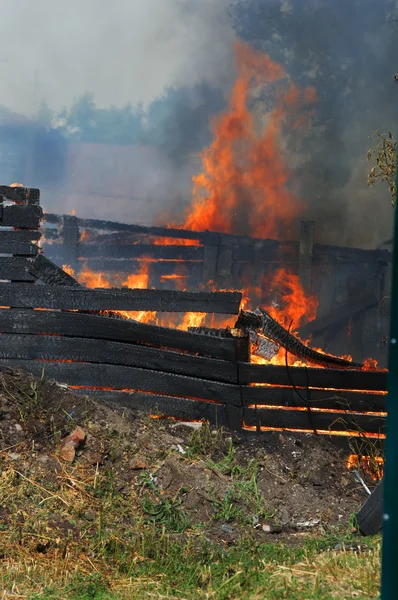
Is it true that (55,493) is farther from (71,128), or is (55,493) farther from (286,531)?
(71,128)

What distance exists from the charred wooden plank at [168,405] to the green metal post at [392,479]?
525 cm

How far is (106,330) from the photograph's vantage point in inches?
298

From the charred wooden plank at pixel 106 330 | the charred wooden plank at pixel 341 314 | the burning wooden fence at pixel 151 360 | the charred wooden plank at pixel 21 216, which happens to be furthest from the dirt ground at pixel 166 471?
the charred wooden plank at pixel 341 314

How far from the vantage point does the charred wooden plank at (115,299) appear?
7.57 meters

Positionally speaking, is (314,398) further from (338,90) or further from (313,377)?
(338,90)

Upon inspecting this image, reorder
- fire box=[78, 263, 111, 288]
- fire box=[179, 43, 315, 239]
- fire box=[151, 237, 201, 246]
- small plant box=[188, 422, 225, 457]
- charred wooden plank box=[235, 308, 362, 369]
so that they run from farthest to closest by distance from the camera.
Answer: fire box=[179, 43, 315, 239], fire box=[151, 237, 201, 246], fire box=[78, 263, 111, 288], charred wooden plank box=[235, 308, 362, 369], small plant box=[188, 422, 225, 457]

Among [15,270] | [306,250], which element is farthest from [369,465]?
[306,250]

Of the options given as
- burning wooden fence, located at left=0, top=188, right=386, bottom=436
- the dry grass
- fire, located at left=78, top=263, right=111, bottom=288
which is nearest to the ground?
the dry grass

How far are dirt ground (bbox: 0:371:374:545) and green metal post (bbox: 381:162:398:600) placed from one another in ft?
Result: 11.1

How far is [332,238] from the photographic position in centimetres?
1605

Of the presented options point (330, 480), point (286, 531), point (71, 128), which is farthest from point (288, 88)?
point (286, 531)

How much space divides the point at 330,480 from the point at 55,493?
2942 millimetres

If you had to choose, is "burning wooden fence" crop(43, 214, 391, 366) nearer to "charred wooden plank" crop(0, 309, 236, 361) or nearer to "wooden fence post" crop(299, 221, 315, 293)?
"wooden fence post" crop(299, 221, 315, 293)

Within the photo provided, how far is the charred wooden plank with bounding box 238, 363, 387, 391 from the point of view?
7.54 m
